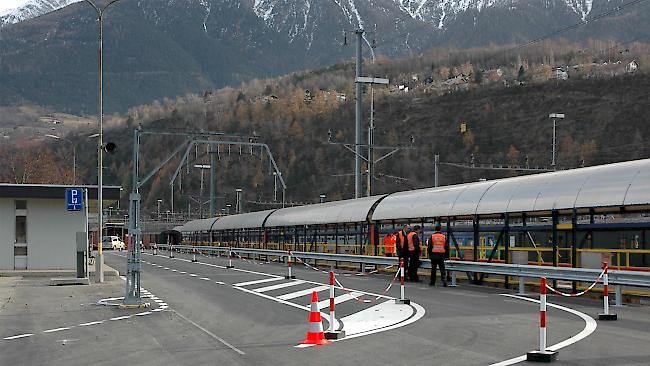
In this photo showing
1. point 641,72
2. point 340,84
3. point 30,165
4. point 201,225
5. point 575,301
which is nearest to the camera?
point 575,301

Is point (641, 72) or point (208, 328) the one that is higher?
point (641, 72)

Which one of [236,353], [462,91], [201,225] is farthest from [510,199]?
[462,91]

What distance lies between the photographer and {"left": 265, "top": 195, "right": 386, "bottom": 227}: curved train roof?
38.6 metres

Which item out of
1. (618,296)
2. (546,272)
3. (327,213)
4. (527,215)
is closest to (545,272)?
(546,272)

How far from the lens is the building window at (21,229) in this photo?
127ft

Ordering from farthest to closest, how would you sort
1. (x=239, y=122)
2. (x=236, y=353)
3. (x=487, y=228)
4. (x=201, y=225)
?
(x=239, y=122) → (x=201, y=225) → (x=487, y=228) → (x=236, y=353)

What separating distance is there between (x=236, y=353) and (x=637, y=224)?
1281cm

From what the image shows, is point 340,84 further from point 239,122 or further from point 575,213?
point 575,213

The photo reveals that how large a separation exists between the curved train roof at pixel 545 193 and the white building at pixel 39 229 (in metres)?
15.4

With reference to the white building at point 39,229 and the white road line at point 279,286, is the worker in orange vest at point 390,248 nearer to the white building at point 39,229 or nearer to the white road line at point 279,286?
the white road line at point 279,286

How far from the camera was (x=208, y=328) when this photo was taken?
51.7 feet

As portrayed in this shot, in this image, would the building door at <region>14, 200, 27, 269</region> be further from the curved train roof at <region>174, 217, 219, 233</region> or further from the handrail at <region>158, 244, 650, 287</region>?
the curved train roof at <region>174, 217, 219, 233</region>

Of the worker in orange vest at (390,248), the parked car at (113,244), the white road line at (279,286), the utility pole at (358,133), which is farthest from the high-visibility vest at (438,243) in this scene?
the parked car at (113,244)

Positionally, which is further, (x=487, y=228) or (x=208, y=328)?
(x=487, y=228)
